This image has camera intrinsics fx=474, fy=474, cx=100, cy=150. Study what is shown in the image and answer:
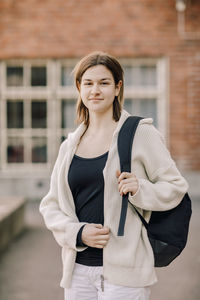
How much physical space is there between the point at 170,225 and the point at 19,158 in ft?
29.3

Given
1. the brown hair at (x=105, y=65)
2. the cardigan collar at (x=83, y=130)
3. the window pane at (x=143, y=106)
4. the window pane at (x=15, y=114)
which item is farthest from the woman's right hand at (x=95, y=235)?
the window pane at (x=15, y=114)

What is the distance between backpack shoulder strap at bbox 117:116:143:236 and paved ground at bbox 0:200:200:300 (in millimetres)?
2377

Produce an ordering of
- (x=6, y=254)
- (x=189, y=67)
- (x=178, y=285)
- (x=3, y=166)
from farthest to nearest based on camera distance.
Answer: (x=3, y=166) → (x=189, y=67) → (x=6, y=254) → (x=178, y=285)

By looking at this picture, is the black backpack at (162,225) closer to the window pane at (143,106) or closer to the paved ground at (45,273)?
the paved ground at (45,273)

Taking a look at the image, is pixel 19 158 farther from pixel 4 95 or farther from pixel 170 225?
pixel 170 225

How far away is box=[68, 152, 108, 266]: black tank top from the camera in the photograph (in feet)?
7.04

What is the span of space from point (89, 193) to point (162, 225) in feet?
1.18

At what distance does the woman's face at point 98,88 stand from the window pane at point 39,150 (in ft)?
27.8

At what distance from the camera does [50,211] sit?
2305mm

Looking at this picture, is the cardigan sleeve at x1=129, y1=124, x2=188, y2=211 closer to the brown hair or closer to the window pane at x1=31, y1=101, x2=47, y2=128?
the brown hair

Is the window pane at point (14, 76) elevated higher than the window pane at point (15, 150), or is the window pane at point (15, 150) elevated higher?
the window pane at point (14, 76)

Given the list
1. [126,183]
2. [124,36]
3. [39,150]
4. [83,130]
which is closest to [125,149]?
[126,183]

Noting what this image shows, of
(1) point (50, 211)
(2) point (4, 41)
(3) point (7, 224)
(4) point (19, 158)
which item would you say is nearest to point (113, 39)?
(2) point (4, 41)

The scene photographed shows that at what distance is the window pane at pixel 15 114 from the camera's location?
1058 centimetres
